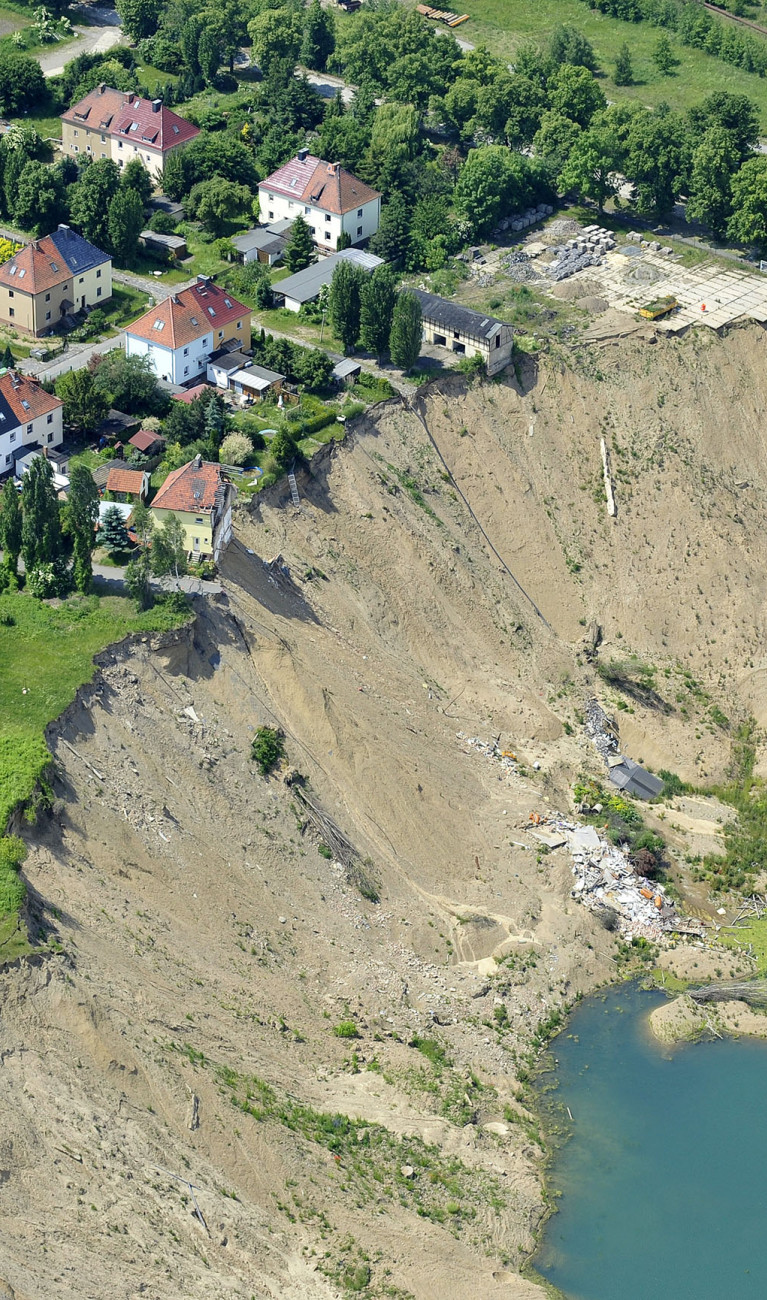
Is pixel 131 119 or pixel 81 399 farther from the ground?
pixel 131 119

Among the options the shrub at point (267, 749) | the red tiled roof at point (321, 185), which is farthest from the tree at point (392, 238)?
the shrub at point (267, 749)

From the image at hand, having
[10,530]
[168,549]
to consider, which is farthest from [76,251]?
[168,549]

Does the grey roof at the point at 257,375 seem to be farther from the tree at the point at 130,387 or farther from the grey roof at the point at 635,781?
the grey roof at the point at 635,781

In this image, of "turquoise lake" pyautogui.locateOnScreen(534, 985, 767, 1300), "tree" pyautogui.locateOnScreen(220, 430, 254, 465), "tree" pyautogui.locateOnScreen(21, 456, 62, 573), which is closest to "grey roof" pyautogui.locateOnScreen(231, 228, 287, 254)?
"tree" pyautogui.locateOnScreen(220, 430, 254, 465)

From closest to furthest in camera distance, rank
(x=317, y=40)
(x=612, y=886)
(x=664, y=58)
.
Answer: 1. (x=612, y=886)
2. (x=317, y=40)
3. (x=664, y=58)

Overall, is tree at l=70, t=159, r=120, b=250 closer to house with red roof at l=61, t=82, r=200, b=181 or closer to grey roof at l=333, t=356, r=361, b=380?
house with red roof at l=61, t=82, r=200, b=181

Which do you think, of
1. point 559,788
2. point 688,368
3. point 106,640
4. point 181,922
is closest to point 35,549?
point 106,640

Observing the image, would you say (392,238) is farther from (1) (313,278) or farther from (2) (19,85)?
(2) (19,85)
